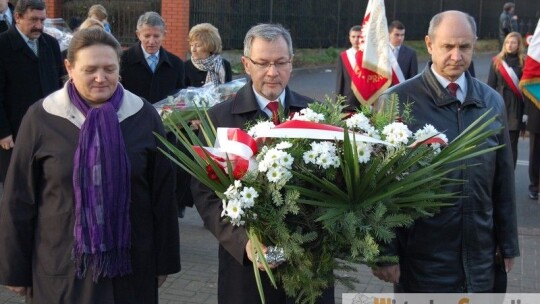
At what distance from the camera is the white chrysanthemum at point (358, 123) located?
306 cm

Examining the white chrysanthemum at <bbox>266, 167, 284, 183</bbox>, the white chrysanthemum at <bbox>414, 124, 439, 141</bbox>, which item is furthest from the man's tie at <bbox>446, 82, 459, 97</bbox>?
the white chrysanthemum at <bbox>266, 167, 284, 183</bbox>

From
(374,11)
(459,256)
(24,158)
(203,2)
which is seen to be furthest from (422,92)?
(203,2)

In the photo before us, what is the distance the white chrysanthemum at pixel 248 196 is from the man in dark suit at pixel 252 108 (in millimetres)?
478

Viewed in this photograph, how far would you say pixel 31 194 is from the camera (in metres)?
3.43

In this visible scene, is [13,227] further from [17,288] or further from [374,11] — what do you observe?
[374,11]

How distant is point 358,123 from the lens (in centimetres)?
306

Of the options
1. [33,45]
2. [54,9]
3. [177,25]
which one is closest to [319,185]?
[33,45]

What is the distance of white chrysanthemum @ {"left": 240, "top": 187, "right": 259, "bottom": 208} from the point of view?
9.26 feet

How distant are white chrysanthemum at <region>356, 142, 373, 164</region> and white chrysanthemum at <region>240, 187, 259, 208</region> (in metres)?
0.41

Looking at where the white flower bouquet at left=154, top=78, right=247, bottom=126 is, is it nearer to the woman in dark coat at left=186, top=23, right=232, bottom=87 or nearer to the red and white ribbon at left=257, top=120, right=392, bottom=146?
the woman in dark coat at left=186, top=23, right=232, bottom=87

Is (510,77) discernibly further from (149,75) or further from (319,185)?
(319,185)

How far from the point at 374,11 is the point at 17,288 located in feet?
20.6

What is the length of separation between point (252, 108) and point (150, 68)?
3597 millimetres

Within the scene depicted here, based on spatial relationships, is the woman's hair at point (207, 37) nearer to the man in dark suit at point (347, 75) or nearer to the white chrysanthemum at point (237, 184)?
the man in dark suit at point (347, 75)
